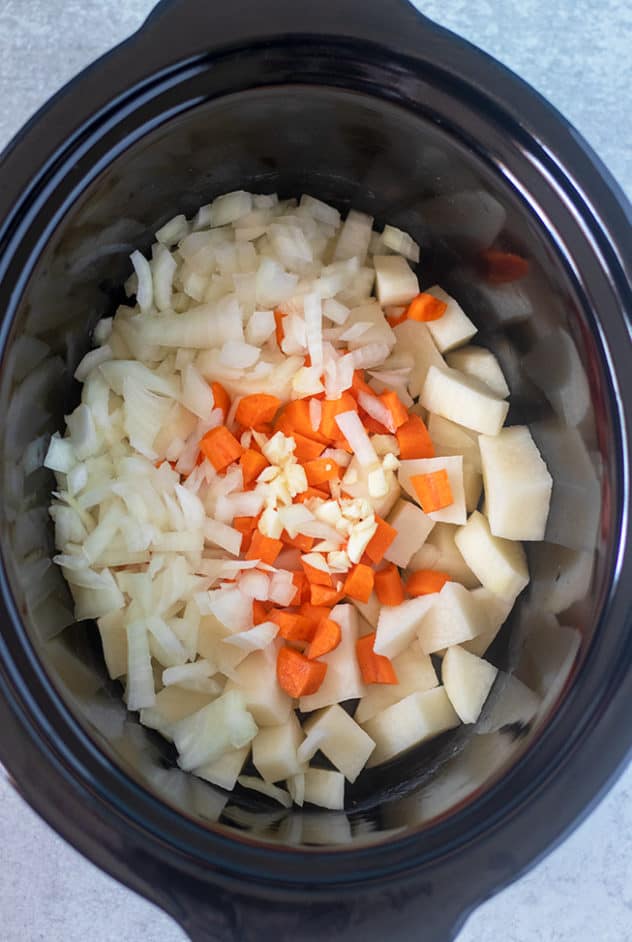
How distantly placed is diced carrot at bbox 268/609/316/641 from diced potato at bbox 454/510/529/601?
8.7 inches

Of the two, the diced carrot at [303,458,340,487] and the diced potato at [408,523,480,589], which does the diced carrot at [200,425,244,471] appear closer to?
the diced carrot at [303,458,340,487]

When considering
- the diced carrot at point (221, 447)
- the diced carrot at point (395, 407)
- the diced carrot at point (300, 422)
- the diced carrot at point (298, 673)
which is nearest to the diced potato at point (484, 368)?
the diced carrot at point (395, 407)

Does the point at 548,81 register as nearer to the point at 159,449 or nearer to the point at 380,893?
the point at 159,449

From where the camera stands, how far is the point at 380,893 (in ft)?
2.71

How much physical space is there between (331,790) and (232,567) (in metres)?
0.30

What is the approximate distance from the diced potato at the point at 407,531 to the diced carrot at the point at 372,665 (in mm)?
106

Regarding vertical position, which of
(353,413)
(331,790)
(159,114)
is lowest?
(331,790)

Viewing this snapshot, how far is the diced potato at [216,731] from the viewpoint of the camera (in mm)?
1012

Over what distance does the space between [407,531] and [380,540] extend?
0.04m

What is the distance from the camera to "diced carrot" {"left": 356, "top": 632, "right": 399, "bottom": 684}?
1.05 m

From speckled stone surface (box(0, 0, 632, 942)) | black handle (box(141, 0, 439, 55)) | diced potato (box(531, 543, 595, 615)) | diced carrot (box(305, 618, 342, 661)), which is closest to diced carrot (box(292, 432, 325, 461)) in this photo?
diced carrot (box(305, 618, 342, 661))

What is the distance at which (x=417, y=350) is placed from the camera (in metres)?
1.13

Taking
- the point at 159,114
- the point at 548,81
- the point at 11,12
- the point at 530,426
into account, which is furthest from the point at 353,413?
the point at 11,12

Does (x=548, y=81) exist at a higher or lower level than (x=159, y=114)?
higher
